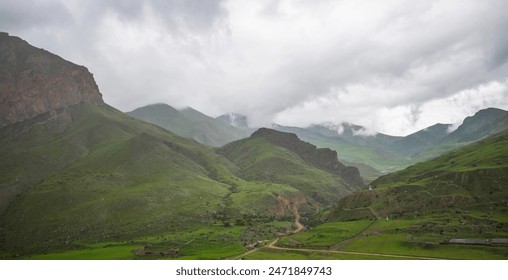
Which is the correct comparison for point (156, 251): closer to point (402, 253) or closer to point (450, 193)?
point (402, 253)

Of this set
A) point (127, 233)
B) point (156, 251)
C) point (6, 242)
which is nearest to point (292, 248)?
point (156, 251)

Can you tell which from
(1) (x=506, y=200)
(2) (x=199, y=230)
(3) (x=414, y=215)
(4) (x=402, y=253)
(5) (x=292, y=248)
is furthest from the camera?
(2) (x=199, y=230)

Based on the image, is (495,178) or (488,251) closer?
(488,251)

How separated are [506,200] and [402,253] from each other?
7113 centimetres

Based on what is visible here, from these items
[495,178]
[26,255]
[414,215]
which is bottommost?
[26,255]

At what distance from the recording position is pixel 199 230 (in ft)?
630

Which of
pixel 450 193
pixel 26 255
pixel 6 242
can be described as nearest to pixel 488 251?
pixel 450 193

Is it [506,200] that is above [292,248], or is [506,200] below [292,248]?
above

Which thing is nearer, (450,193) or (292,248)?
(292,248)

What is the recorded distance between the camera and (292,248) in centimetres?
15075

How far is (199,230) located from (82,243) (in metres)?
54.4

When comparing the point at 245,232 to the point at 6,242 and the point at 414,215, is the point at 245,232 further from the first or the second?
the point at 6,242
